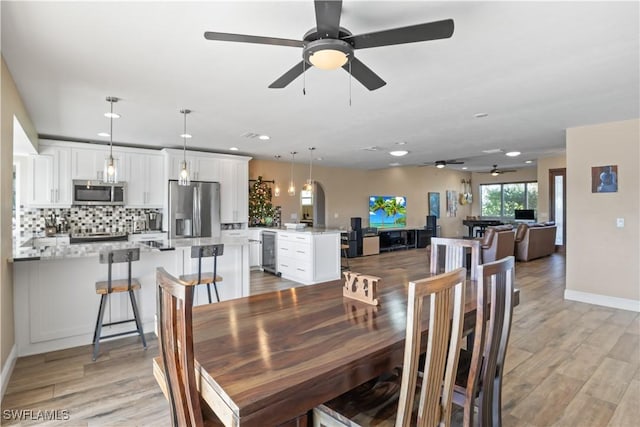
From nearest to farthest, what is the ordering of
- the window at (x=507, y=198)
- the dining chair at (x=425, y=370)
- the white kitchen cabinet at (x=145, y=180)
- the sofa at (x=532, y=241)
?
the dining chair at (x=425, y=370)
the white kitchen cabinet at (x=145, y=180)
the sofa at (x=532, y=241)
the window at (x=507, y=198)

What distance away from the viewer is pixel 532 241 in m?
7.68

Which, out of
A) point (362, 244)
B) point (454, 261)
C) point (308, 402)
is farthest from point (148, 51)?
point (362, 244)

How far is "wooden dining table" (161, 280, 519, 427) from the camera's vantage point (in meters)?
1.02

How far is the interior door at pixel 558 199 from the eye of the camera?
8.31 metres

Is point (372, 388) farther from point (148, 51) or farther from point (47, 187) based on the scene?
point (47, 187)

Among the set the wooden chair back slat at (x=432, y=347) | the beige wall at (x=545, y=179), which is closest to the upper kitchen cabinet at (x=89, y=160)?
the wooden chair back slat at (x=432, y=347)

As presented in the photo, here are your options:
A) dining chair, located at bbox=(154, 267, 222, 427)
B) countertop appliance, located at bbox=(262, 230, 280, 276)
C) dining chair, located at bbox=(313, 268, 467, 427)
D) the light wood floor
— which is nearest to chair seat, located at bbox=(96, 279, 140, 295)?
the light wood floor

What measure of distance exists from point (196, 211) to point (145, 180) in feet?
3.35

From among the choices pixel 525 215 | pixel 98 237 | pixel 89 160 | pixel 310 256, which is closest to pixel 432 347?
pixel 310 256

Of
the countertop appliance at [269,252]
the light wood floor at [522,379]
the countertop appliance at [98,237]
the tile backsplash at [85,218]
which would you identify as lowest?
Answer: the light wood floor at [522,379]

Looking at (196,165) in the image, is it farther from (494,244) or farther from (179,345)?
(494,244)

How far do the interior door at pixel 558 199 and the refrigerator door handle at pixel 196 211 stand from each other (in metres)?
8.42

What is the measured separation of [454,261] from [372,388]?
1.32 meters

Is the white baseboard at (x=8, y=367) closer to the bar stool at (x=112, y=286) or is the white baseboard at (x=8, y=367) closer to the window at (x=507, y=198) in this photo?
the bar stool at (x=112, y=286)
